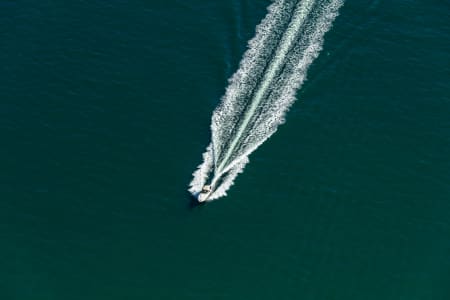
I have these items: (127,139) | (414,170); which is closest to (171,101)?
(127,139)

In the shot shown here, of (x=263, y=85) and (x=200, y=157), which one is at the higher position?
(x=263, y=85)

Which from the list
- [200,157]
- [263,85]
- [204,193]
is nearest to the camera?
[204,193]

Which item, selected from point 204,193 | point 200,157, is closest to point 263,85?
point 200,157

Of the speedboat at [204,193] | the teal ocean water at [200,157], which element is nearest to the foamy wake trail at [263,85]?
the speedboat at [204,193]

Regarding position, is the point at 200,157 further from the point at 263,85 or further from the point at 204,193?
the point at 263,85

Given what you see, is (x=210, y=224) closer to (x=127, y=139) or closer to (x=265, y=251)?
(x=265, y=251)

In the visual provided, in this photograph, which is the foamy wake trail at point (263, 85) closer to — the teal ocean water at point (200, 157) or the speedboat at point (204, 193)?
the speedboat at point (204, 193)
